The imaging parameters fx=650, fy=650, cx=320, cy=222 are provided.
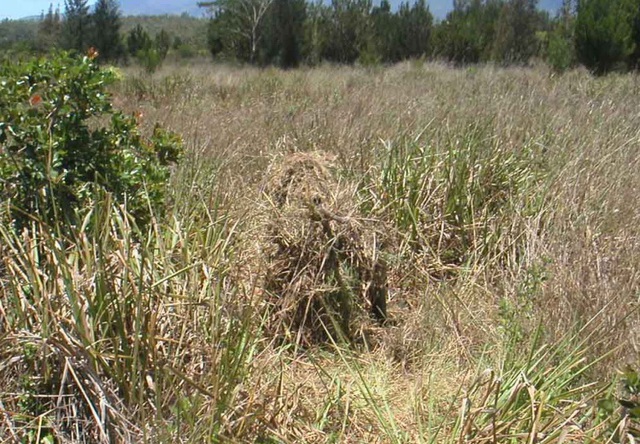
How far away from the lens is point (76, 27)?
71.5 ft

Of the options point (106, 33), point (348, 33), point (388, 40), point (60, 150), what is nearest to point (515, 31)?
point (388, 40)

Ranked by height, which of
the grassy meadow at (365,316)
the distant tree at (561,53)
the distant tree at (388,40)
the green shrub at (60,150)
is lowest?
the grassy meadow at (365,316)

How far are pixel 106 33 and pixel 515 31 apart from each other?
13.5m

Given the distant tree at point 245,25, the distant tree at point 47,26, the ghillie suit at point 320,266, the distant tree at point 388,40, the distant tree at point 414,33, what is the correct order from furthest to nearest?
1. the distant tree at point 47,26
2. the distant tree at point 245,25
3. the distant tree at point 414,33
4. the distant tree at point 388,40
5. the ghillie suit at point 320,266

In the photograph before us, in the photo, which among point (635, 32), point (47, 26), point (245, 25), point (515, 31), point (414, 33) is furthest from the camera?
point (47, 26)

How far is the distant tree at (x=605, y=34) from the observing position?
15.0 meters

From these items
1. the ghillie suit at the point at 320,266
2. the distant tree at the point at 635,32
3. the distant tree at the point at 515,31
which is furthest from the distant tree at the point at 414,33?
the ghillie suit at the point at 320,266

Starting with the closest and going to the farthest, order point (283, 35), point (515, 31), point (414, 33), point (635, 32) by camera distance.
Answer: point (635, 32) → point (515, 31) → point (414, 33) → point (283, 35)

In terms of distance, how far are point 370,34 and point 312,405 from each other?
21.1m

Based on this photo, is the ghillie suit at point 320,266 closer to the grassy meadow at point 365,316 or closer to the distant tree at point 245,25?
the grassy meadow at point 365,316

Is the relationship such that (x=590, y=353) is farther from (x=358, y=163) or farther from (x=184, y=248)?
(x=358, y=163)

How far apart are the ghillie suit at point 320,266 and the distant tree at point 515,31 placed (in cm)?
1778

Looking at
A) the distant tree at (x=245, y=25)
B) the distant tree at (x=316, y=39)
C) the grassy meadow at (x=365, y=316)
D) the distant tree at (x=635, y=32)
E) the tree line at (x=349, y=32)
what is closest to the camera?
the grassy meadow at (x=365, y=316)

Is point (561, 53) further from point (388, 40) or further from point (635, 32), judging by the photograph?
point (388, 40)
